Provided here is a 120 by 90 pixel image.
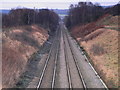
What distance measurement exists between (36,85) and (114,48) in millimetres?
14534

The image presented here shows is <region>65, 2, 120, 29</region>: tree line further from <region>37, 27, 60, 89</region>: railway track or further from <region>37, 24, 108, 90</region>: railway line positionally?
<region>37, 27, 60, 89</region>: railway track

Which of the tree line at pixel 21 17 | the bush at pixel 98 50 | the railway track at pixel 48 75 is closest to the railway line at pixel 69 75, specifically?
the railway track at pixel 48 75

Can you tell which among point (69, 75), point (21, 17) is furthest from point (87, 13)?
point (69, 75)

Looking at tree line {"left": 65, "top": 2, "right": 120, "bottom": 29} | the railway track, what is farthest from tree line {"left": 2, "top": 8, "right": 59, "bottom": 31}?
the railway track

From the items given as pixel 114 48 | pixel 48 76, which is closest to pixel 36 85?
pixel 48 76

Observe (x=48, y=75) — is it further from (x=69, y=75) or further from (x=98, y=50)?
(x=98, y=50)

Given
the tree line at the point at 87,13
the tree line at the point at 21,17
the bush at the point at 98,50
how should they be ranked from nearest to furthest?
the bush at the point at 98,50 → the tree line at the point at 21,17 → the tree line at the point at 87,13

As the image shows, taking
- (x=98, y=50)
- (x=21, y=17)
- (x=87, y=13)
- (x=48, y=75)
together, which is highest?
(x=87, y=13)

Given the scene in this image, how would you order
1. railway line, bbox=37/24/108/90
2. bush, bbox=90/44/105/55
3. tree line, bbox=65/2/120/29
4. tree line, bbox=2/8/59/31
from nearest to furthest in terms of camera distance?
railway line, bbox=37/24/108/90 → bush, bbox=90/44/105/55 → tree line, bbox=2/8/59/31 → tree line, bbox=65/2/120/29

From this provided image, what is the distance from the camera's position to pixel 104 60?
26.4m

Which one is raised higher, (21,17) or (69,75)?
(21,17)

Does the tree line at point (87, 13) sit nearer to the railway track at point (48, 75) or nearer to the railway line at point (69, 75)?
the railway line at point (69, 75)

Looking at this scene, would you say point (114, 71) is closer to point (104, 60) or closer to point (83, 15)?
point (104, 60)

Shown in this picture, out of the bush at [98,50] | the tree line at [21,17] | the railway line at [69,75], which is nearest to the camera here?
the railway line at [69,75]
